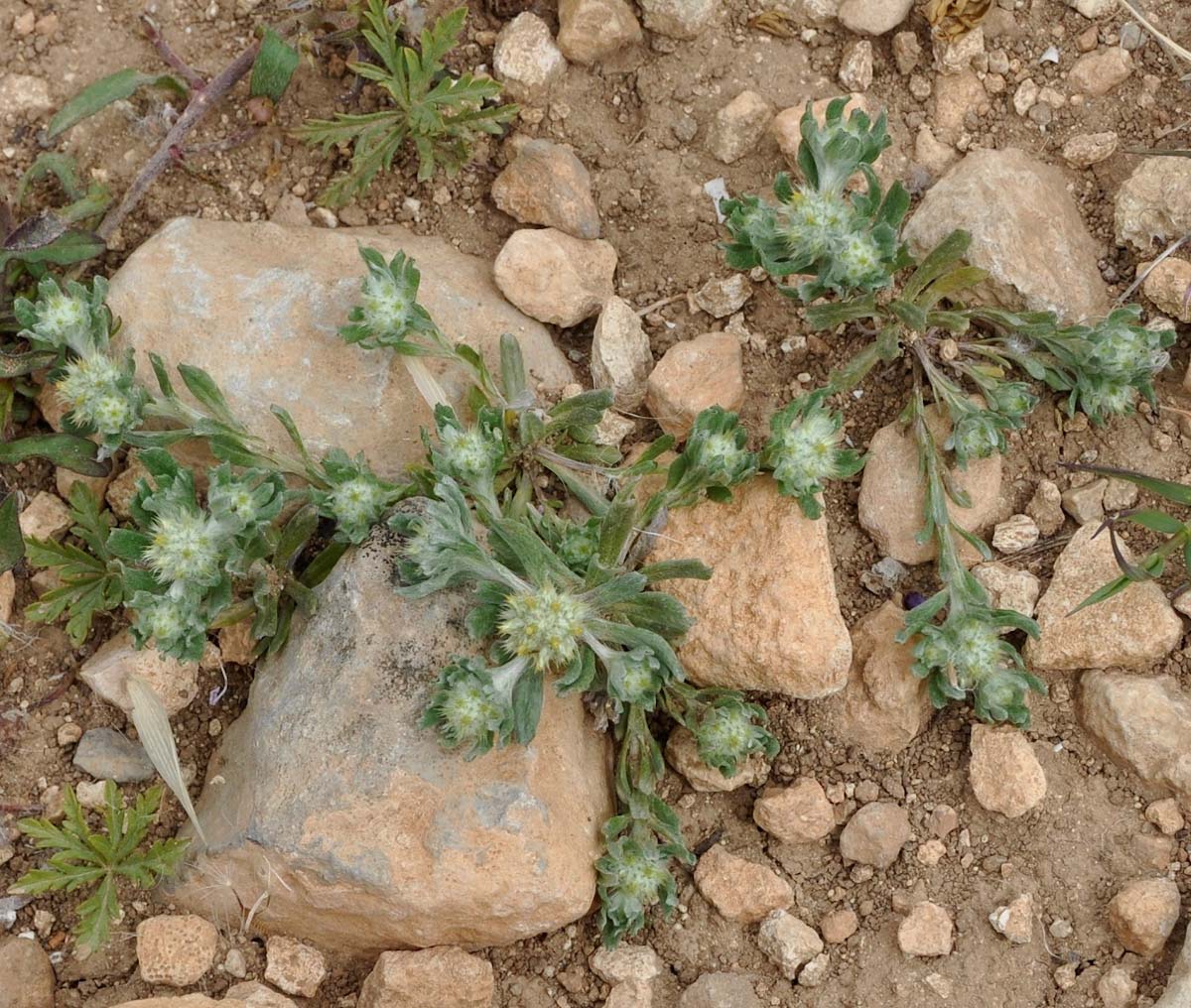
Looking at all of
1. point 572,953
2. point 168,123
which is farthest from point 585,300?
point 572,953

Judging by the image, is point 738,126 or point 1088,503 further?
point 738,126

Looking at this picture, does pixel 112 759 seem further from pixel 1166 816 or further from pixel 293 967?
pixel 1166 816

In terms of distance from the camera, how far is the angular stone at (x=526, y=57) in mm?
4887

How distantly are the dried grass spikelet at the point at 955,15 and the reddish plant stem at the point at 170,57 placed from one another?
282cm

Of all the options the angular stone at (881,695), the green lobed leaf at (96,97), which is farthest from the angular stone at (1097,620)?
the green lobed leaf at (96,97)

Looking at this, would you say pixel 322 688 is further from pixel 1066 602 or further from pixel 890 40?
pixel 890 40

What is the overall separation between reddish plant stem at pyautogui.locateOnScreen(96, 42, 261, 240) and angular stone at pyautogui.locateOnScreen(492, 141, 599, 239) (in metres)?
1.09

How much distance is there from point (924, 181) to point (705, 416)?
1.53 meters

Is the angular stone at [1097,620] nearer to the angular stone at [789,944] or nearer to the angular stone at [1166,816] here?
the angular stone at [1166,816]

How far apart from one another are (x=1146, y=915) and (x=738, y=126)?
316cm

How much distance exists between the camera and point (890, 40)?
16.2 ft

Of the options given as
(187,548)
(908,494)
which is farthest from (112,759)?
(908,494)

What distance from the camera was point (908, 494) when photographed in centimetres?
444

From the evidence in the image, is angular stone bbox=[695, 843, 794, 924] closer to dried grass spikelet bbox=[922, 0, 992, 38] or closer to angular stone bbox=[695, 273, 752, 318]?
angular stone bbox=[695, 273, 752, 318]
